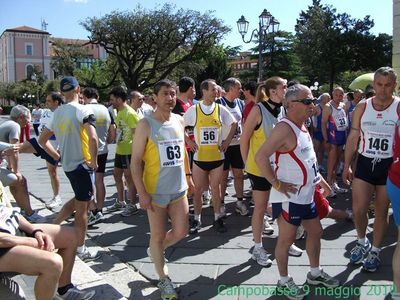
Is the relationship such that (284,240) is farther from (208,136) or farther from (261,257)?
(208,136)

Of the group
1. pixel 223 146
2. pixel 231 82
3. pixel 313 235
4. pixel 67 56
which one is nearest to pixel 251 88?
pixel 231 82

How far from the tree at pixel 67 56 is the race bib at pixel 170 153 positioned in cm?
5202

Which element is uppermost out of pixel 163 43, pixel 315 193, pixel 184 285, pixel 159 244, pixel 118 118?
pixel 163 43

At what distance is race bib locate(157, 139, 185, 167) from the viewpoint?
3.68m

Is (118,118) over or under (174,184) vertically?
over

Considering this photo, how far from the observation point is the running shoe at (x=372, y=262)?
4.08m

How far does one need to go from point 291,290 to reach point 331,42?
46147mm

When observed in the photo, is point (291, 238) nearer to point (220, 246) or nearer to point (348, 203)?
point (220, 246)

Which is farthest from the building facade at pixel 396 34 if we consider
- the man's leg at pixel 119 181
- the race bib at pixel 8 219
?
the race bib at pixel 8 219

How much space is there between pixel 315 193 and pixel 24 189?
4299 millimetres

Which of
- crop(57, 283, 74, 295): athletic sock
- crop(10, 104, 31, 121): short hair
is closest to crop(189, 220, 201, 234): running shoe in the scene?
crop(57, 283, 74, 295): athletic sock

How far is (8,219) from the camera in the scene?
304 cm

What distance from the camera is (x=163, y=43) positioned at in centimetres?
3284

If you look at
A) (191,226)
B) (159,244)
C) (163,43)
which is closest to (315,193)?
(159,244)
